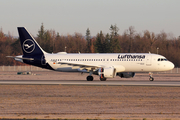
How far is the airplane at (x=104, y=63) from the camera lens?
45.8 meters

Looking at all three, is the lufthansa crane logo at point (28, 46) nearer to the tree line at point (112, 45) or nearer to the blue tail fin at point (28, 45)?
the blue tail fin at point (28, 45)

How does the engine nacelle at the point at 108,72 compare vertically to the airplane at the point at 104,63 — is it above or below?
below

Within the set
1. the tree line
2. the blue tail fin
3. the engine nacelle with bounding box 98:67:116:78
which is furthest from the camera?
the tree line

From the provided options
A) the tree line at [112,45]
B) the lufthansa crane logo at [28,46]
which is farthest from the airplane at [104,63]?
the tree line at [112,45]

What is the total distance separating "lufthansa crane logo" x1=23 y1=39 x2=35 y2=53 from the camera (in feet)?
163

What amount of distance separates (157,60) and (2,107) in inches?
1214

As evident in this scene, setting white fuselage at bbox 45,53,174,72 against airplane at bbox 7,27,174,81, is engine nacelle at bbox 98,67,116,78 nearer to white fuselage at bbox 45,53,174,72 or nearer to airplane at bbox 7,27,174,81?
airplane at bbox 7,27,174,81

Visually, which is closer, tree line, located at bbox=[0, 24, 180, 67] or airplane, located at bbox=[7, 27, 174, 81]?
airplane, located at bbox=[7, 27, 174, 81]

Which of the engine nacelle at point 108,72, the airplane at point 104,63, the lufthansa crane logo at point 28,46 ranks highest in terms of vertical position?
the lufthansa crane logo at point 28,46

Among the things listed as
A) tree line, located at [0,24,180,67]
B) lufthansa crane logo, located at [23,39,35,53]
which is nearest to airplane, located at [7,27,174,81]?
lufthansa crane logo, located at [23,39,35,53]

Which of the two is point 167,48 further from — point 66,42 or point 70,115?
point 70,115

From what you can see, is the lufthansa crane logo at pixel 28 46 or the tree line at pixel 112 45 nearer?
the lufthansa crane logo at pixel 28 46

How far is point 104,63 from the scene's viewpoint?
4678 centimetres

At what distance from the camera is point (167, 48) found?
125750 millimetres
